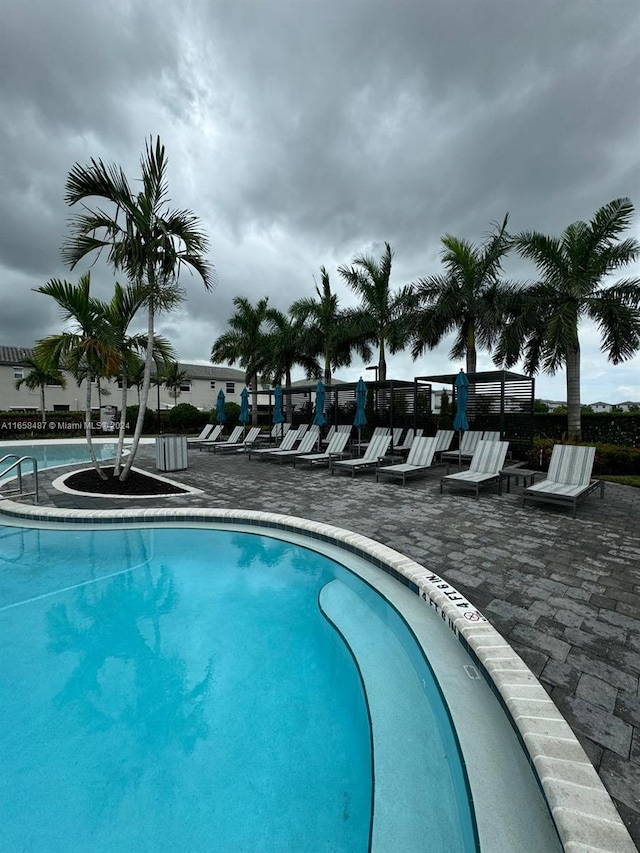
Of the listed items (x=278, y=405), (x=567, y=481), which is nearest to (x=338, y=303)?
(x=278, y=405)

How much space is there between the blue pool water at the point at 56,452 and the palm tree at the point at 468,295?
14382 millimetres

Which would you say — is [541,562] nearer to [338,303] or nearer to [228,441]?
[228,441]

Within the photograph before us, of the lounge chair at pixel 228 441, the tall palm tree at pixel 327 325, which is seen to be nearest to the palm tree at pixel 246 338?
the tall palm tree at pixel 327 325

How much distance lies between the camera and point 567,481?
7.18 m

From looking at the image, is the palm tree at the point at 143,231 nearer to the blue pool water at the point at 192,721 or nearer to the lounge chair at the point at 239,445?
the blue pool water at the point at 192,721

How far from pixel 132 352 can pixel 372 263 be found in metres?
12.7

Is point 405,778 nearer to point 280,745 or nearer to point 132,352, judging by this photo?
point 280,745

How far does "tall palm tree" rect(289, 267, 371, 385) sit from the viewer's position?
1981 centimetres

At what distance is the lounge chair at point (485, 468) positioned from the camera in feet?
25.1

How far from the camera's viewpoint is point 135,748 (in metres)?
2.36

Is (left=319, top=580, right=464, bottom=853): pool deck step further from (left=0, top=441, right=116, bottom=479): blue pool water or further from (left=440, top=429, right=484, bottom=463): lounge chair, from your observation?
(left=0, top=441, right=116, bottom=479): blue pool water

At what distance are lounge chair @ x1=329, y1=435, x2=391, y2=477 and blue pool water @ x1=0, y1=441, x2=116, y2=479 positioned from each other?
9.65 m

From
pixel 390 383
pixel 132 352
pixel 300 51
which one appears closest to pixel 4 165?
pixel 132 352

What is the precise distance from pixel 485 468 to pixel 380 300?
1157 cm
